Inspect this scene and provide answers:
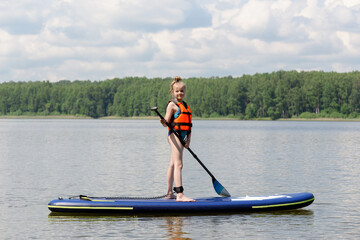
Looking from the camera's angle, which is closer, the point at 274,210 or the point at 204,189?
the point at 274,210

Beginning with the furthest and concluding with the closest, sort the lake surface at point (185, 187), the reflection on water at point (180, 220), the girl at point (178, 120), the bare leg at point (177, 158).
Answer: the bare leg at point (177, 158) → the girl at point (178, 120) → the reflection on water at point (180, 220) → the lake surface at point (185, 187)

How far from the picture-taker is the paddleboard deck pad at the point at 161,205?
44.8 ft

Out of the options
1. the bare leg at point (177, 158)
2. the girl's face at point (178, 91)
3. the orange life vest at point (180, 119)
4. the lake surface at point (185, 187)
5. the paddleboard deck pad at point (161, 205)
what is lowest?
the lake surface at point (185, 187)

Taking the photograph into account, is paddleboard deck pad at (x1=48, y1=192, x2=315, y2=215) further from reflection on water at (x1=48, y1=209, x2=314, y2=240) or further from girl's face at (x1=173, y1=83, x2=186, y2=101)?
girl's face at (x1=173, y1=83, x2=186, y2=101)

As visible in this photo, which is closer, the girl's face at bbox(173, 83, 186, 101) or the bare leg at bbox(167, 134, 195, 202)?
the girl's face at bbox(173, 83, 186, 101)

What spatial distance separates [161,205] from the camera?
44.9ft

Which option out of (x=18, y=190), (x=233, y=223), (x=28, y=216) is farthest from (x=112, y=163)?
(x=233, y=223)

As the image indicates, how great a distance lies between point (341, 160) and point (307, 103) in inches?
5151

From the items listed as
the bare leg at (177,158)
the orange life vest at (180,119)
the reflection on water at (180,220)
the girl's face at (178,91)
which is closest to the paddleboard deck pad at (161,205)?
the reflection on water at (180,220)

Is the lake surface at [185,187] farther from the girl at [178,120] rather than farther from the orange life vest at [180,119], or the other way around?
the orange life vest at [180,119]

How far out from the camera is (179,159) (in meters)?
13.9

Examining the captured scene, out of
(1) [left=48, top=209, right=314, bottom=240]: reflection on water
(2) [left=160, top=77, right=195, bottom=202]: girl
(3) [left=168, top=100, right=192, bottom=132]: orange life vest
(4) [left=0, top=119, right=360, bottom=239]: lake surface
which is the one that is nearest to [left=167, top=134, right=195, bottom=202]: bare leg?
(2) [left=160, top=77, right=195, bottom=202]: girl

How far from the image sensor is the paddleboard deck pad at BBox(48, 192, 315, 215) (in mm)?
13656

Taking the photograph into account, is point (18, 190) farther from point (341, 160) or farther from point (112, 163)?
point (341, 160)
